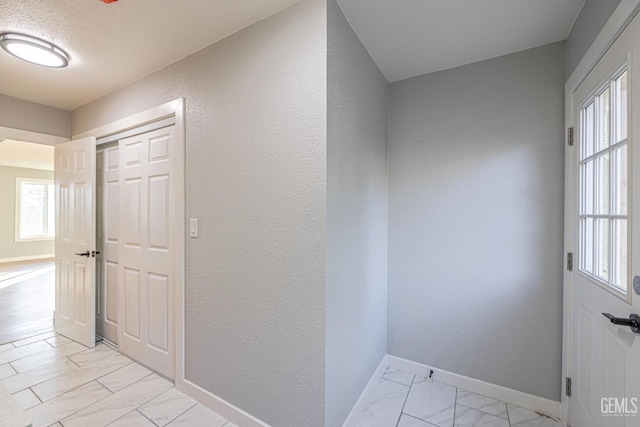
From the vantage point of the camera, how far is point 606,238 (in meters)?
1.28

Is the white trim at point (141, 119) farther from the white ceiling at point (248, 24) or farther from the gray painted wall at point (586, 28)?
the gray painted wall at point (586, 28)

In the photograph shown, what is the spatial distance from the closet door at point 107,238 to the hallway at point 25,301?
0.89 metres

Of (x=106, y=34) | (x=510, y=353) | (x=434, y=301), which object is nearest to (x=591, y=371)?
(x=510, y=353)

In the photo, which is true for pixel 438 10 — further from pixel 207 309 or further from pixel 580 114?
pixel 207 309

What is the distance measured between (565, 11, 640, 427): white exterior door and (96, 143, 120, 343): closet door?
3.41m

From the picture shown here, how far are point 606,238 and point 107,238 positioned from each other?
12.2ft

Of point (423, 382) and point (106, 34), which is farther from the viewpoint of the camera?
point (423, 382)

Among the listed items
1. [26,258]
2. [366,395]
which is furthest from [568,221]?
[26,258]

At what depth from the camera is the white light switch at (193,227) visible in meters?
1.88

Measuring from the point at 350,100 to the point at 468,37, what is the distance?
90 centimetres

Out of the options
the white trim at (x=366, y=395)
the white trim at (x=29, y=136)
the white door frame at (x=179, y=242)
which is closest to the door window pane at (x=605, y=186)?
the white trim at (x=366, y=395)

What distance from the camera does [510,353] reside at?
188 centimetres

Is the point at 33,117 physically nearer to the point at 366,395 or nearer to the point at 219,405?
the point at 219,405

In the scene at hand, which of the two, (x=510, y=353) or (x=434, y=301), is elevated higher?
(x=434, y=301)
